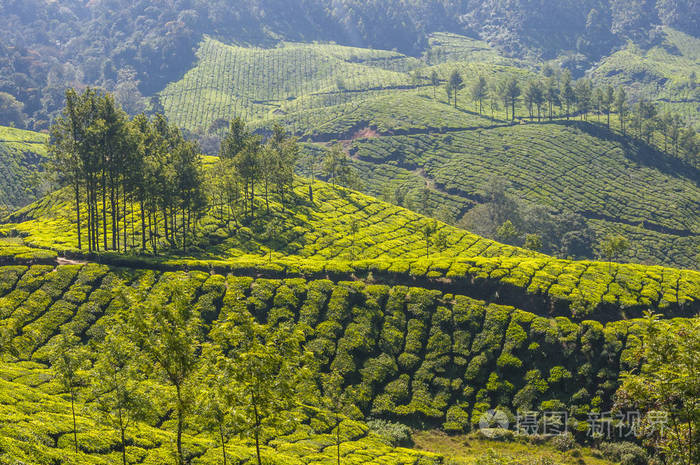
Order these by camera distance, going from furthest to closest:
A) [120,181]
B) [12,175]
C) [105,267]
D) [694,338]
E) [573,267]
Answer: [12,175] → [120,181] → [573,267] → [105,267] → [694,338]

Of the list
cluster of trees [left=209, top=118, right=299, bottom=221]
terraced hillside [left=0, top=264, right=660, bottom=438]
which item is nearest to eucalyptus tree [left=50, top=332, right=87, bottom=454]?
terraced hillside [left=0, top=264, right=660, bottom=438]

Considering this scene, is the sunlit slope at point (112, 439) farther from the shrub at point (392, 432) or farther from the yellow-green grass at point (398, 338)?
the shrub at point (392, 432)

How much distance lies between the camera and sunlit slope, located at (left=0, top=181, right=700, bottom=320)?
2562 inches

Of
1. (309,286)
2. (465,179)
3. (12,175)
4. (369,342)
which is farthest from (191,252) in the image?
(12,175)

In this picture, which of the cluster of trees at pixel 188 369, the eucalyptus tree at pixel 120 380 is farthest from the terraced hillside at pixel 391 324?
the cluster of trees at pixel 188 369

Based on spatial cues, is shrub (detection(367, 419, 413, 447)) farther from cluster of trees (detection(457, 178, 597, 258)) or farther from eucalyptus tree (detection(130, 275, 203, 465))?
cluster of trees (detection(457, 178, 597, 258))

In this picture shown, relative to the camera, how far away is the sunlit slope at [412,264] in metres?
65.1

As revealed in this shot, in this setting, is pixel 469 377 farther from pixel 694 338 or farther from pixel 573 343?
pixel 694 338

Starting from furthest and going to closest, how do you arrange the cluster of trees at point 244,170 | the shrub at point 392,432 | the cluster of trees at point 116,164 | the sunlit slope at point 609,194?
the sunlit slope at point 609,194 < the cluster of trees at point 244,170 < the cluster of trees at point 116,164 < the shrub at point 392,432

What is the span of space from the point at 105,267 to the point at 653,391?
6573cm

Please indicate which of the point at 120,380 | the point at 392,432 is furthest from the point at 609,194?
the point at 120,380

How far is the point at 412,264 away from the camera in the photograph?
237ft

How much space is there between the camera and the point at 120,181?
8138 centimetres

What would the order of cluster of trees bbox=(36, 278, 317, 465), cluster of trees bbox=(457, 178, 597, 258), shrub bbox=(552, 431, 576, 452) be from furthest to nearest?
1. cluster of trees bbox=(457, 178, 597, 258)
2. shrub bbox=(552, 431, 576, 452)
3. cluster of trees bbox=(36, 278, 317, 465)
